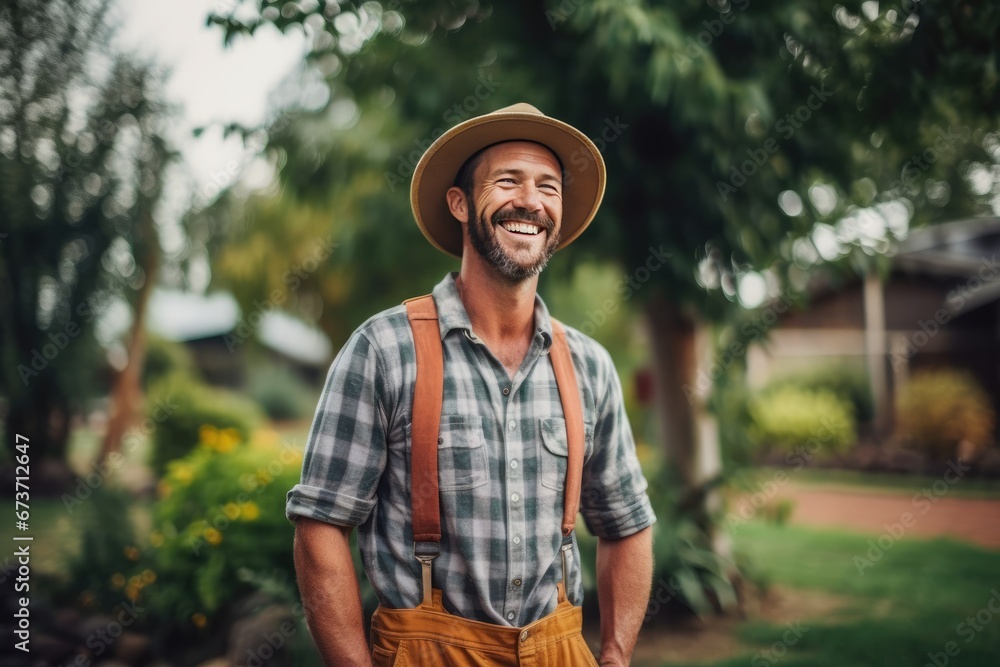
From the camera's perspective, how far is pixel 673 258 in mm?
4500

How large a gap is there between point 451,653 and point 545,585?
1.00 feet

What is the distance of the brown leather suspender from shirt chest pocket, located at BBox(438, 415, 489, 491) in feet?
0.14

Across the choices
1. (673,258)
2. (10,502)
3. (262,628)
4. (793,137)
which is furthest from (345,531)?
(10,502)

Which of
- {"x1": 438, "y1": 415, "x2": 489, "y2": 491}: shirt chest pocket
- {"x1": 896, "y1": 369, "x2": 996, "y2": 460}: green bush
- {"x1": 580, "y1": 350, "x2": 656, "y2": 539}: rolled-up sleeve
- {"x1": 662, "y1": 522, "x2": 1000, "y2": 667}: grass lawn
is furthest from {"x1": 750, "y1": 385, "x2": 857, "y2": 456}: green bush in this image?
{"x1": 438, "y1": 415, "x2": 489, "y2": 491}: shirt chest pocket

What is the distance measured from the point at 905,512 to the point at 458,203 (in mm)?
10105

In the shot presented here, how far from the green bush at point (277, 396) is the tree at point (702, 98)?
95.0 feet

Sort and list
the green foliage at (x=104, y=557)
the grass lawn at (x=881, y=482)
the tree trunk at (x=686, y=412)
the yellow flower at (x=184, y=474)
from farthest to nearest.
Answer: the grass lawn at (x=881, y=482)
the tree trunk at (x=686, y=412)
the green foliage at (x=104, y=557)
the yellow flower at (x=184, y=474)

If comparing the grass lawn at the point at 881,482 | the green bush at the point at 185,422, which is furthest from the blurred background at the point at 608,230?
the grass lawn at the point at 881,482

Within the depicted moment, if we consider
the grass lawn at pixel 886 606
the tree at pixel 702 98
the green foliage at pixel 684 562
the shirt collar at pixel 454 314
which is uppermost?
the tree at pixel 702 98

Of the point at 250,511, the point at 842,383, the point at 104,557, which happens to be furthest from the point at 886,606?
the point at 842,383

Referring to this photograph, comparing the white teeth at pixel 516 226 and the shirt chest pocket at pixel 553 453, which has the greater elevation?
the white teeth at pixel 516 226

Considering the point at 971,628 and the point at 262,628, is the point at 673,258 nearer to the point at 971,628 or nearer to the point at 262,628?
the point at 262,628

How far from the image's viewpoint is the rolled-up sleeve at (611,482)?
223 cm

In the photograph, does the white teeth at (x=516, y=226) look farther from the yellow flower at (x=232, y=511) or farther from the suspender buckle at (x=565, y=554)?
the yellow flower at (x=232, y=511)
